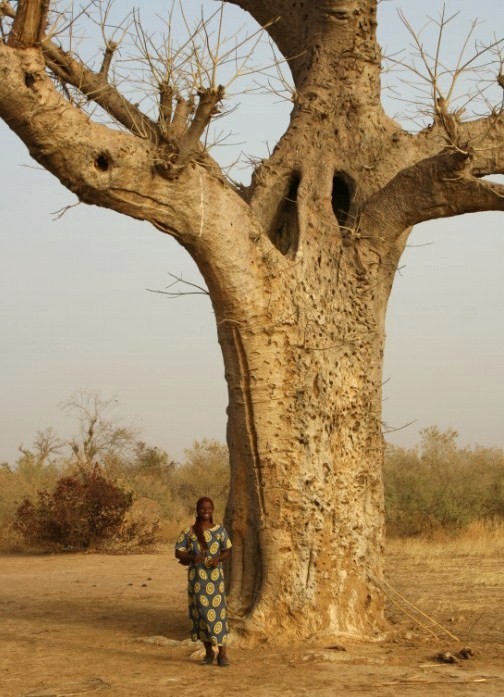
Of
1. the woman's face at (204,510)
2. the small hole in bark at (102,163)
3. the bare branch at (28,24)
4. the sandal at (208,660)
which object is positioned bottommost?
the sandal at (208,660)

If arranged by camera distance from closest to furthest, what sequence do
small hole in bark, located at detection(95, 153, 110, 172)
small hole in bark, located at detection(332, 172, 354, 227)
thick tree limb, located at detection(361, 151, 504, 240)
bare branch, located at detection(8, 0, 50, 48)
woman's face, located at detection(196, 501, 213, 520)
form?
→ bare branch, located at detection(8, 0, 50, 48)
small hole in bark, located at detection(95, 153, 110, 172)
woman's face, located at detection(196, 501, 213, 520)
thick tree limb, located at detection(361, 151, 504, 240)
small hole in bark, located at detection(332, 172, 354, 227)

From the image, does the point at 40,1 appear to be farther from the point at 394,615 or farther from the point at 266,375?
the point at 394,615

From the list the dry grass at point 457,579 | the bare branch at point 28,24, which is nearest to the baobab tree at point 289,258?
the bare branch at point 28,24

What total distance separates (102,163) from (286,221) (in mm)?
2151

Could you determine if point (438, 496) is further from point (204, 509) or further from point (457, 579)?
point (204, 509)

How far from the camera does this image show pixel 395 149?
27.7 ft

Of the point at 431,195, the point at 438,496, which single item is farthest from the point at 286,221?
the point at 438,496

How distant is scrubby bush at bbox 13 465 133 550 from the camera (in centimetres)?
1559

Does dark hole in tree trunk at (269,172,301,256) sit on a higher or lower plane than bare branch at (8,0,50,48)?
lower

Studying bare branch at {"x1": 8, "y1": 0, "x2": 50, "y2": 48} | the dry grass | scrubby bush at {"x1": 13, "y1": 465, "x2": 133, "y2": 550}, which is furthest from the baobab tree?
scrubby bush at {"x1": 13, "y1": 465, "x2": 133, "y2": 550}

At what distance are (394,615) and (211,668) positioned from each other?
255 cm

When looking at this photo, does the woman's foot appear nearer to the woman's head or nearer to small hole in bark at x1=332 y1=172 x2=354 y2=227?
the woman's head

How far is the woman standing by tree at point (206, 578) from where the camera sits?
670cm

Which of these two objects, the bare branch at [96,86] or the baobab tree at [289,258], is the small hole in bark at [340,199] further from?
the bare branch at [96,86]
